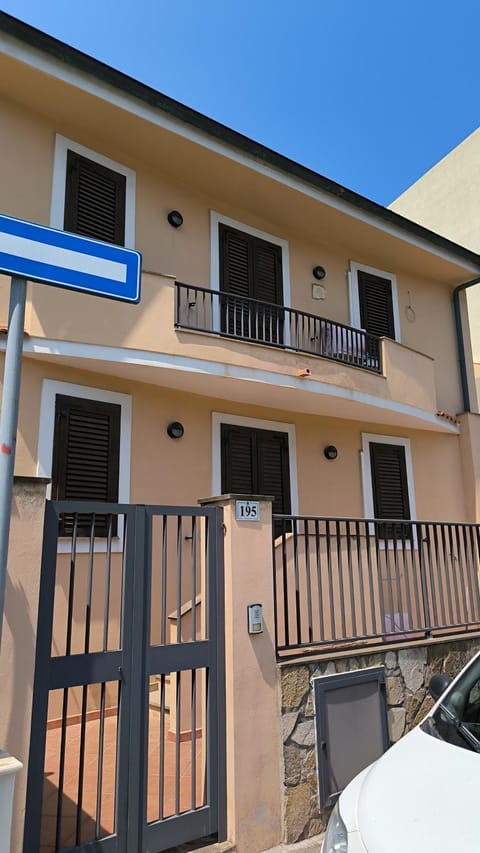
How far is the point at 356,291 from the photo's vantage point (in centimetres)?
1043

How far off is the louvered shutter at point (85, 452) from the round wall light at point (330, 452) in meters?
3.75

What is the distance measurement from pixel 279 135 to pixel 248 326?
12.2 feet

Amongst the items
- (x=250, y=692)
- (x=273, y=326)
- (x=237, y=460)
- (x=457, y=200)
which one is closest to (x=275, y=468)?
(x=237, y=460)

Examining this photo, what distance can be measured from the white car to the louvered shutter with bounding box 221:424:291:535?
5288 millimetres

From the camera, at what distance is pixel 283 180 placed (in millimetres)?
8547

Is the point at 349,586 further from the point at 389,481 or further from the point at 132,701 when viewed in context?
the point at 389,481

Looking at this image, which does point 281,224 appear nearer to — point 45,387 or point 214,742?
point 45,387

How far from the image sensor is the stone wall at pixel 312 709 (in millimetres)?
3939

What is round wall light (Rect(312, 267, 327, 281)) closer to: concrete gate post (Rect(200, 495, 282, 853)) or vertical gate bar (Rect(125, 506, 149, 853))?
concrete gate post (Rect(200, 495, 282, 853))

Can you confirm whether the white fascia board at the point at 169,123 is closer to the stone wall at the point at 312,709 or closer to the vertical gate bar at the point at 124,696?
the vertical gate bar at the point at 124,696

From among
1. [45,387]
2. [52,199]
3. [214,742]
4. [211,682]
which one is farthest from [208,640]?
[52,199]

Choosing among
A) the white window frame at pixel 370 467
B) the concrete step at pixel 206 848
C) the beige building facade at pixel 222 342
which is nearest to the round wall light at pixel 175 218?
the beige building facade at pixel 222 342

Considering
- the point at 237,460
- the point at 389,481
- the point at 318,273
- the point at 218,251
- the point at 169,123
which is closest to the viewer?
the point at 169,123

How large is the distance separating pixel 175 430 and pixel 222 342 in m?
1.41
